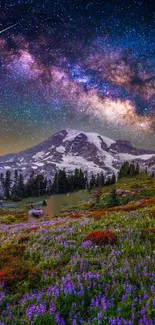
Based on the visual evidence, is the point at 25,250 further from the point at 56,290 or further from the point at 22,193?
the point at 22,193

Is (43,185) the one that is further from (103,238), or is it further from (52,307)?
(52,307)

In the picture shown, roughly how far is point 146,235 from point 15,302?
529 cm

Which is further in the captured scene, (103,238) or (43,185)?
(43,185)

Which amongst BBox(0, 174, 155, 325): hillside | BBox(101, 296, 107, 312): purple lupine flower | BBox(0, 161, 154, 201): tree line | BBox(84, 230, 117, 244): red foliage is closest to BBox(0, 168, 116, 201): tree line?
BBox(0, 161, 154, 201): tree line

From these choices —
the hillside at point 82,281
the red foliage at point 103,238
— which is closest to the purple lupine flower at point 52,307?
the hillside at point 82,281

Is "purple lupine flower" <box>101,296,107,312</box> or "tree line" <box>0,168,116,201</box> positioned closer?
"purple lupine flower" <box>101,296,107,312</box>

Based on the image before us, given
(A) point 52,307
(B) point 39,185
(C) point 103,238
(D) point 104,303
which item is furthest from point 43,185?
(D) point 104,303

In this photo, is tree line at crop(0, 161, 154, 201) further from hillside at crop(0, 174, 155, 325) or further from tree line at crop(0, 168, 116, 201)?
hillside at crop(0, 174, 155, 325)

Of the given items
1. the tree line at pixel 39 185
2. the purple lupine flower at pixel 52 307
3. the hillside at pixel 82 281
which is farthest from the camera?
the tree line at pixel 39 185

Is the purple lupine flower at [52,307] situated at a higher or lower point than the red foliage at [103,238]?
lower

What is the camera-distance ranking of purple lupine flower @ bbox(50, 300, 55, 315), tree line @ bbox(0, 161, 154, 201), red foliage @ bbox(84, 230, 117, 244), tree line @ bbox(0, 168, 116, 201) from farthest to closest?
tree line @ bbox(0, 161, 154, 201), tree line @ bbox(0, 168, 116, 201), red foliage @ bbox(84, 230, 117, 244), purple lupine flower @ bbox(50, 300, 55, 315)

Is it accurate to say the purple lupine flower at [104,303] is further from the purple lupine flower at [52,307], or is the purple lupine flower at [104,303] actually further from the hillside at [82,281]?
the purple lupine flower at [52,307]

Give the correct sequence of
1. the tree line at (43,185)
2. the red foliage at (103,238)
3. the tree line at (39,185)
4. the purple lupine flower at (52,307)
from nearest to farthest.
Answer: the purple lupine flower at (52,307) < the red foliage at (103,238) < the tree line at (39,185) < the tree line at (43,185)

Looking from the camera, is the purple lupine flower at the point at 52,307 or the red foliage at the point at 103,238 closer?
the purple lupine flower at the point at 52,307
